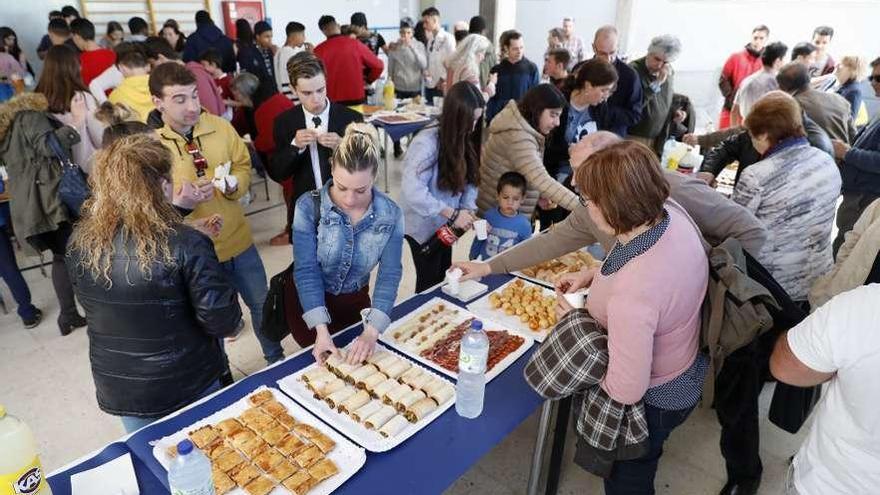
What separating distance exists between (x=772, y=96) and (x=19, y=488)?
10.1 feet

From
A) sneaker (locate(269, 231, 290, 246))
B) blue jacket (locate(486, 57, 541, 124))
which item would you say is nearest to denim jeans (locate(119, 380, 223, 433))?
sneaker (locate(269, 231, 290, 246))

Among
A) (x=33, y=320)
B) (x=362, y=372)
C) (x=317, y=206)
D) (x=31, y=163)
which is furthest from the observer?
(x=33, y=320)

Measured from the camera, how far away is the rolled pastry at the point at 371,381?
5.72 feet

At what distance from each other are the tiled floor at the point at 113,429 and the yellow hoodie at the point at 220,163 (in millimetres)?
968

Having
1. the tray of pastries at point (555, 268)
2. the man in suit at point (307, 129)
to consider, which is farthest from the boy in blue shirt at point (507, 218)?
the man in suit at point (307, 129)

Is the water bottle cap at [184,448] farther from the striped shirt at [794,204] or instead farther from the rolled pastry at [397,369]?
the striped shirt at [794,204]

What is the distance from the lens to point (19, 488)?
114cm

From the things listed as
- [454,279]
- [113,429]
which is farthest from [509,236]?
[113,429]

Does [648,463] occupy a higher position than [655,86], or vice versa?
[655,86]

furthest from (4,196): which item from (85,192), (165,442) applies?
(165,442)

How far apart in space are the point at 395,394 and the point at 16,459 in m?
0.95

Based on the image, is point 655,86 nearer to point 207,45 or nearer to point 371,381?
point 371,381

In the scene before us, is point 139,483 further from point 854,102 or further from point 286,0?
point 286,0

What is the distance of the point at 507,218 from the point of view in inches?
126
